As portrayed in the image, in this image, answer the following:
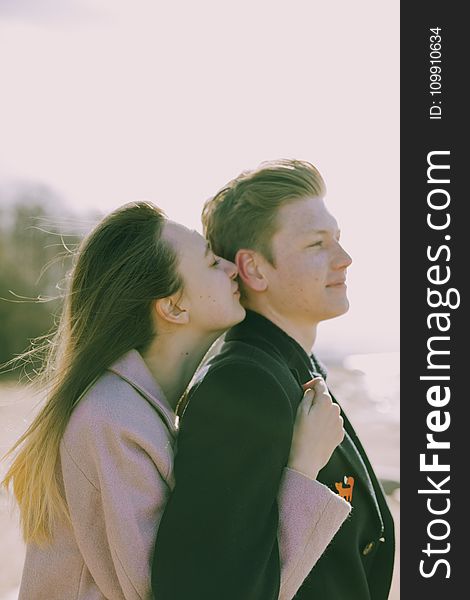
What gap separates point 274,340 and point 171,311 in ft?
1.18

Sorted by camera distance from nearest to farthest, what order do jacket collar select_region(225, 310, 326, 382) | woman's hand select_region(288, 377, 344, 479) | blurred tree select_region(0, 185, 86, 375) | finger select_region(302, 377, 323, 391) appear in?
woman's hand select_region(288, 377, 344, 479)
finger select_region(302, 377, 323, 391)
jacket collar select_region(225, 310, 326, 382)
blurred tree select_region(0, 185, 86, 375)

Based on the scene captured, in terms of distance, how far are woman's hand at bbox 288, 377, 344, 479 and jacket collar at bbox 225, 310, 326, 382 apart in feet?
0.63

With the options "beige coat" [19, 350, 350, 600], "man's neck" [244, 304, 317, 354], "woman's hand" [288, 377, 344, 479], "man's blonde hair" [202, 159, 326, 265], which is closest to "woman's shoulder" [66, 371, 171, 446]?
"beige coat" [19, 350, 350, 600]

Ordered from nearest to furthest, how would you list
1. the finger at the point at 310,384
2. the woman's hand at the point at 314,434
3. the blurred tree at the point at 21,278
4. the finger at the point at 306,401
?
the woman's hand at the point at 314,434 → the finger at the point at 306,401 → the finger at the point at 310,384 → the blurred tree at the point at 21,278

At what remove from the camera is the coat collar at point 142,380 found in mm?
2473

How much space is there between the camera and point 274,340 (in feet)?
9.14

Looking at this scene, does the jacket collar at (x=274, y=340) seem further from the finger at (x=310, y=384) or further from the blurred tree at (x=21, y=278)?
the blurred tree at (x=21, y=278)

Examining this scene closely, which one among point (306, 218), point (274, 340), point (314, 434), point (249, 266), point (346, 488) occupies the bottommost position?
point (346, 488)

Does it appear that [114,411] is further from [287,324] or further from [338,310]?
[338,310]

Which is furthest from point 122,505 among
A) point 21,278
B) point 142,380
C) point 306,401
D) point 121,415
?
point 21,278

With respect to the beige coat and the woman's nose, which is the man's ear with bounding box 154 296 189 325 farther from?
the woman's nose

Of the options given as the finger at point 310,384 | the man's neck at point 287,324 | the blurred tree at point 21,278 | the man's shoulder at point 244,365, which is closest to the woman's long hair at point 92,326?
the man's shoulder at point 244,365

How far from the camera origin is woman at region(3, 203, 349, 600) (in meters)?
2.32

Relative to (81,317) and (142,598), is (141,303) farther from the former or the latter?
(142,598)
